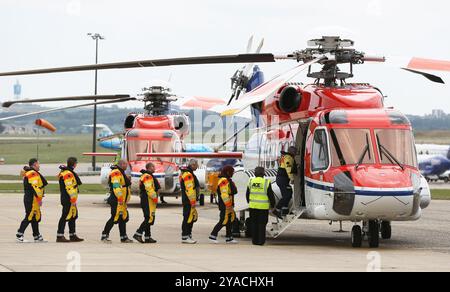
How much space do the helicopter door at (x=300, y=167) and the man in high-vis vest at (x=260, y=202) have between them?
2.08 feet

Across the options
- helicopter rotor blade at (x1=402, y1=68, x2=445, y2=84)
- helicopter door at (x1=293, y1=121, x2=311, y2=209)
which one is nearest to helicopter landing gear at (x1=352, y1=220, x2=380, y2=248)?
helicopter door at (x1=293, y1=121, x2=311, y2=209)

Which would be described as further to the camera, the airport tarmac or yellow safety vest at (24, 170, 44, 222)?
yellow safety vest at (24, 170, 44, 222)

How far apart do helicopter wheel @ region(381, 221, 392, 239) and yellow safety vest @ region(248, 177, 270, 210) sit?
3.74 metres

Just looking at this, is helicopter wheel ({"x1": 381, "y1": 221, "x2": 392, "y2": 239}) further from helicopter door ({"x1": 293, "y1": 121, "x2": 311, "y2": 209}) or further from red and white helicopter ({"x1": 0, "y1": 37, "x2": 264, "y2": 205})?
red and white helicopter ({"x1": 0, "y1": 37, "x2": 264, "y2": 205})

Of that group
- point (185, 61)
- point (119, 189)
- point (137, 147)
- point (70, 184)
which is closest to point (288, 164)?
point (119, 189)

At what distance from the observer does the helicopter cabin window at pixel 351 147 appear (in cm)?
1736

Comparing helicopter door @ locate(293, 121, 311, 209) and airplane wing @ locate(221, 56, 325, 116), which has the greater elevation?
airplane wing @ locate(221, 56, 325, 116)

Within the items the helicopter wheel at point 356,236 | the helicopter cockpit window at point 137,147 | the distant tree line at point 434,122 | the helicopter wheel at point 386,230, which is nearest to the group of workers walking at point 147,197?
the helicopter wheel at point 356,236

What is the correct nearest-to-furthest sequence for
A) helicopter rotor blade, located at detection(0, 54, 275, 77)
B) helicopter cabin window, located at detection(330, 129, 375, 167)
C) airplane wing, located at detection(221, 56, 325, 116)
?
airplane wing, located at detection(221, 56, 325, 116), helicopter rotor blade, located at detection(0, 54, 275, 77), helicopter cabin window, located at detection(330, 129, 375, 167)

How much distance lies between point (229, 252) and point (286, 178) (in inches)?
99.4

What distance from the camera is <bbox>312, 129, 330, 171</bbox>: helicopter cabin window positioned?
1772cm

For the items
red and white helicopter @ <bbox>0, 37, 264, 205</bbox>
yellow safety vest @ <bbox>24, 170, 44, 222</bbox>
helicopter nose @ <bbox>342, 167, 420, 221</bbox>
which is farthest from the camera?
red and white helicopter @ <bbox>0, 37, 264, 205</bbox>

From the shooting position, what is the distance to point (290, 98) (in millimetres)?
19141
